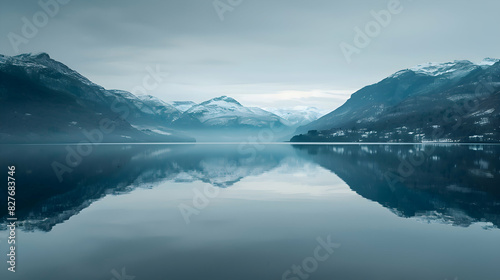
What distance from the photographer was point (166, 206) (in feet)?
128

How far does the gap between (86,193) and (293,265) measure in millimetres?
36760

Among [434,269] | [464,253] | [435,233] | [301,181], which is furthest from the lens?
[301,181]

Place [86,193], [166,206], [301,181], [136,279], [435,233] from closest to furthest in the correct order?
[136,279] < [435,233] < [166,206] < [86,193] < [301,181]

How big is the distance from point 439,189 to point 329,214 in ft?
77.0

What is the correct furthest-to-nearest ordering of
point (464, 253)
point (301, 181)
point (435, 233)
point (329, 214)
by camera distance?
1. point (301, 181)
2. point (329, 214)
3. point (435, 233)
4. point (464, 253)

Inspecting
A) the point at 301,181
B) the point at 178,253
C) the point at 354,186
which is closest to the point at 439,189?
the point at 354,186

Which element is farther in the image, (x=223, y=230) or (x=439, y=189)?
(x=439, y=189)

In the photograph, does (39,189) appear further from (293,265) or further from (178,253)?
(293,265)

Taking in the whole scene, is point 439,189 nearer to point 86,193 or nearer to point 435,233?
point 435,233

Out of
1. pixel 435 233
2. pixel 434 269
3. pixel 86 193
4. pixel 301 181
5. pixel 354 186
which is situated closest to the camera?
pixel 434 269

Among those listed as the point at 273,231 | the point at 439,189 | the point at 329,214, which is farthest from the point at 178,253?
the point at 439,189

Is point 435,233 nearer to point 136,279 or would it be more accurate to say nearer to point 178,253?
point 178,253

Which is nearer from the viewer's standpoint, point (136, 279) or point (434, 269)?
point (136, 279)

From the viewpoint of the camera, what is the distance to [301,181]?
2352 inches
